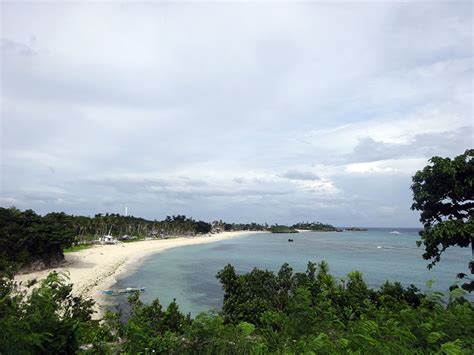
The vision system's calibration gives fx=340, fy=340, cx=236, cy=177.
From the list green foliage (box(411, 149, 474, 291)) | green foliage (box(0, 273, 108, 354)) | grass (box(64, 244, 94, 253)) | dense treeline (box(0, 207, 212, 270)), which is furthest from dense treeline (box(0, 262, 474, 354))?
grass (box(64, 244, 94, 253))

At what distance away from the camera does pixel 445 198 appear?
1205 cm

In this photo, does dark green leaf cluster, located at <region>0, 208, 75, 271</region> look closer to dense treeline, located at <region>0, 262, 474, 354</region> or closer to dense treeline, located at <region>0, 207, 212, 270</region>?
dense treeline, located at <region>0, 207, 212, 270</region>

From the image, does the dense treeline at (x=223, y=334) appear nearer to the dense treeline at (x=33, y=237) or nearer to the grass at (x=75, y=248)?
the dense treeline at (x=33, y=237)

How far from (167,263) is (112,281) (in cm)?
2077

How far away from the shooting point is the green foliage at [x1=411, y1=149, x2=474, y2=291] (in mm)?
10828

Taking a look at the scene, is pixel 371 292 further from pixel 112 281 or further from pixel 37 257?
pixel 37 257

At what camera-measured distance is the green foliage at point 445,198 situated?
35.5 ft

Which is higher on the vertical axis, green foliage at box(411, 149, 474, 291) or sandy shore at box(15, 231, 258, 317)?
green foliage at box(411, 149, 474, 291)

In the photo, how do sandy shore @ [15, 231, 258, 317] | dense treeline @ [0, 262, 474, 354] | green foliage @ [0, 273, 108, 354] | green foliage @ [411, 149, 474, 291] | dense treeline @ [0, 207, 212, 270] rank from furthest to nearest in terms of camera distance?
1. dense treeline @ [0, 207, 212, 270]
2. sandy shore @ [15, 231, 258, 317]
3. green foliage @ [411, 149, 474, 291]
4. dense treeline @ [0, 262, 474, 354]
5. green foliage @ [0, 273, 108, 354]

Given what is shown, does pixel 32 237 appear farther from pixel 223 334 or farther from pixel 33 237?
pixel 223 334

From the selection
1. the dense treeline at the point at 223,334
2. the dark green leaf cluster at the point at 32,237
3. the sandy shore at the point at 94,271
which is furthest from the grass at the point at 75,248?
the dense treeline at the point at 223,334

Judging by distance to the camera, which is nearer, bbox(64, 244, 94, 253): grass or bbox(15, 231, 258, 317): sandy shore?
bbox(15, 231, 258, 317): sandy shore

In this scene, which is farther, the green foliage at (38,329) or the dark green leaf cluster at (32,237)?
the dark green leaf cluster at (32,237)

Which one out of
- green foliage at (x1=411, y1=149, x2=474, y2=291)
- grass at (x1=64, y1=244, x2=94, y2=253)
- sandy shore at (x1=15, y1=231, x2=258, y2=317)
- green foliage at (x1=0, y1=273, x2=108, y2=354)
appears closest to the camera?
green foliage at (x1=0, y1=273, x2=108, y2=354)
